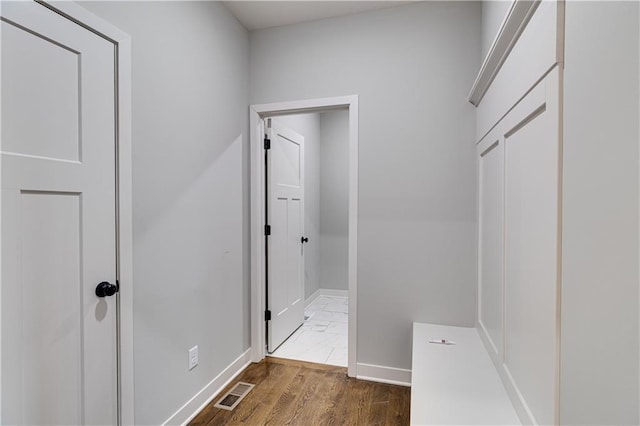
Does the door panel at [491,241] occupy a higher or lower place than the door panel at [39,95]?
lower

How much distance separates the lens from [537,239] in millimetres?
1057

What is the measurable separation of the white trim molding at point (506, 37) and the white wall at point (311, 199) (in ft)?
7.57

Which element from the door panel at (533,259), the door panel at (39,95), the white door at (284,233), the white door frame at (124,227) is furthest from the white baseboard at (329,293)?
the door panel at (39,95)

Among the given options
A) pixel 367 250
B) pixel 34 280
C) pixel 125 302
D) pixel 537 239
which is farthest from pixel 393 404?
pixel 34 280

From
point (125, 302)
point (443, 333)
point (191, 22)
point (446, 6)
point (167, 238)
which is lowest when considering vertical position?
point (443, 333)

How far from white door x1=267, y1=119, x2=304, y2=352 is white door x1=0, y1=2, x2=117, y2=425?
139 centimetres

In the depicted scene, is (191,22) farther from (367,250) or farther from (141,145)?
(367,250)

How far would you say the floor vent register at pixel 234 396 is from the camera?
6.70ft

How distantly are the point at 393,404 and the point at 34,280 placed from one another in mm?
2022

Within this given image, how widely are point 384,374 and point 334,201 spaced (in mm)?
2579

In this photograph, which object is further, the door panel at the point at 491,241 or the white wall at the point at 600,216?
the door panel at the point at 491,241

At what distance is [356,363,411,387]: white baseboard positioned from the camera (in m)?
2.29

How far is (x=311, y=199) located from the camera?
165 inches

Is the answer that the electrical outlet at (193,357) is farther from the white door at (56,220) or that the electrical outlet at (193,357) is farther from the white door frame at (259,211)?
the white door frame at (259,211)
